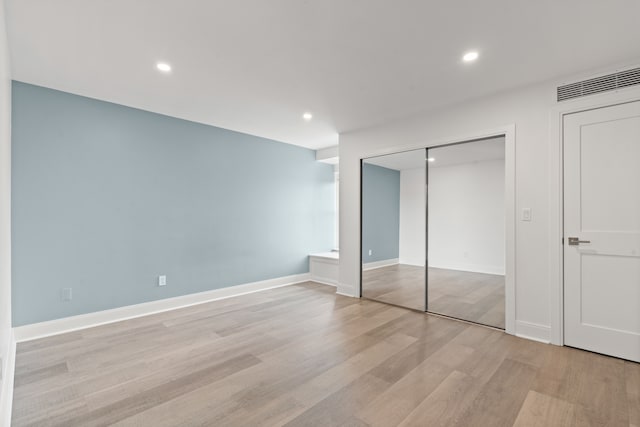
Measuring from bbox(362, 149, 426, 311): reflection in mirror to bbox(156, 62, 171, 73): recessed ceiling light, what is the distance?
2868 millimetres

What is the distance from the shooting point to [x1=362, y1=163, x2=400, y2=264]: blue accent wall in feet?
14.7

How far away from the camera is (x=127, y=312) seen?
3.59 m

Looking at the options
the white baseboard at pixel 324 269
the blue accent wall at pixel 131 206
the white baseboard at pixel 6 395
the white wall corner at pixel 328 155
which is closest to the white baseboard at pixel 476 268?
the white baseboard at pixel 324 269

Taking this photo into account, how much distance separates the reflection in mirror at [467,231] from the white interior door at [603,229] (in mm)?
642

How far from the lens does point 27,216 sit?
2.99 meters

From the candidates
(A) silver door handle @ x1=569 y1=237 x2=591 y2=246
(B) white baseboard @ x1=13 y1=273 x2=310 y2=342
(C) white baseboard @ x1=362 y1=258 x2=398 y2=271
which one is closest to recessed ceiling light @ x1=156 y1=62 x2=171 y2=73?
(B) white baseboard @ x1=13 y1=273 x2=310 y2=342

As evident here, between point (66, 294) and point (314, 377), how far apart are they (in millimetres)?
2936

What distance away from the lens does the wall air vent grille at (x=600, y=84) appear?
8.29 ft

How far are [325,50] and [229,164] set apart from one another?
272 cm

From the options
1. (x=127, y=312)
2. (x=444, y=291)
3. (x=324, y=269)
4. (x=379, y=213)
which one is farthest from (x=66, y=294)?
(x=444, y=291)

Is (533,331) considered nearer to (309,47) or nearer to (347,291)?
(347,291)

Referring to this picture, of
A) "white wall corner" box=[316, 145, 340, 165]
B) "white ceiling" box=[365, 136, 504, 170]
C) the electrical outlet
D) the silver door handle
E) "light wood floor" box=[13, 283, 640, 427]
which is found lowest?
"light wood floor" box=[13, 283, 640, 427]

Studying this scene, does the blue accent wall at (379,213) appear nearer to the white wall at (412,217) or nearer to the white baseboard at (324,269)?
the white wall at (412,217)

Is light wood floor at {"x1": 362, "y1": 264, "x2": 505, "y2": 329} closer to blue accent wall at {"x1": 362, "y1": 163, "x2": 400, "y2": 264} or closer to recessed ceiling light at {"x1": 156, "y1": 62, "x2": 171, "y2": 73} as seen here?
blue accent wall at {"x1": 362, "y1": 163, "x2": 400, "y2": 264}
